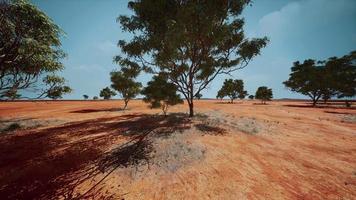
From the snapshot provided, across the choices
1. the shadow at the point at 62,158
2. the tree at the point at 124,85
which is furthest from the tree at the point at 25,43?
the tree at the point at 124,85

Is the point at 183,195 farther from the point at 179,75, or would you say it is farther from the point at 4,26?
the point at 179,75

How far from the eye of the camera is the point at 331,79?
5047cm

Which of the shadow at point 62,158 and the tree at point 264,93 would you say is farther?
the tree at point 264,93

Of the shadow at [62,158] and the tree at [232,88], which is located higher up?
the tree at [232,88]

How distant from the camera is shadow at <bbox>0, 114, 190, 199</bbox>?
28.5 ft

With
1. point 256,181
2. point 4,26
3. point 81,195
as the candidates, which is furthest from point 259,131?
point 4,26

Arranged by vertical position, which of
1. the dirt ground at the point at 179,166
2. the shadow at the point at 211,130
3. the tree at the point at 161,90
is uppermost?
the tree at the point at 161,90

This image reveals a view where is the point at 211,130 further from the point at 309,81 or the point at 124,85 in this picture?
the point at 309,81

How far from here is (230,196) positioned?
25.5 ft

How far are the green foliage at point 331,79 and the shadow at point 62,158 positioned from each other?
53.2 metres

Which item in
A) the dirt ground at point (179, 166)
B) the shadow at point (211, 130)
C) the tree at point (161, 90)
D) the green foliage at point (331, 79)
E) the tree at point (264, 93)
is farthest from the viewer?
the tree at point (264, 93)

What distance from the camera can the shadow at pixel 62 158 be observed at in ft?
28.5

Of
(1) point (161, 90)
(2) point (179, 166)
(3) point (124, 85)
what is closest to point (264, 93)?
(3) point (124, 85)

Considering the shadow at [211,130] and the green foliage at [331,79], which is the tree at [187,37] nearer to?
the shadow at [211,130]
